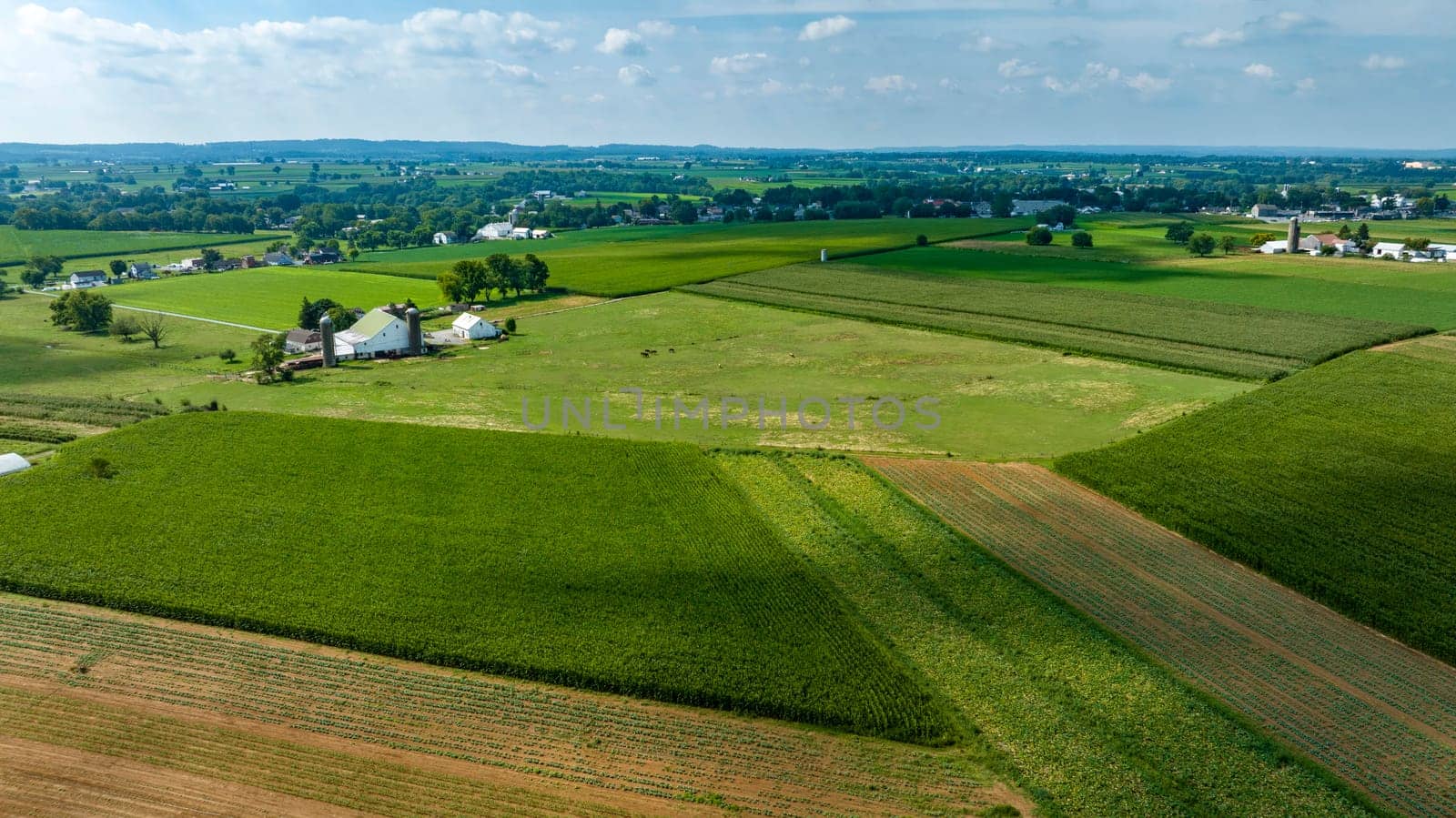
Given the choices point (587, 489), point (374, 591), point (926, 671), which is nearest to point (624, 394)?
point (587, 489)

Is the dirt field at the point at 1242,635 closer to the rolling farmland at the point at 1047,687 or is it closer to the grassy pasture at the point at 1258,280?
the rolling farmland at the point at 1047,687

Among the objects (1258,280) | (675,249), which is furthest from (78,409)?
(1258,280)

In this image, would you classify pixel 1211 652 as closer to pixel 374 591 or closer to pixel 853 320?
pixel 374 591

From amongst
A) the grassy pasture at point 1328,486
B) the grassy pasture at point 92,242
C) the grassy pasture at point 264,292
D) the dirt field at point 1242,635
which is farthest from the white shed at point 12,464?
the grassy pasture at point 92,242

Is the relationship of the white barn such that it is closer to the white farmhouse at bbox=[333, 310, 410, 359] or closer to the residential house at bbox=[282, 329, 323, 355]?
the white farmhouse at bbox=[333, 310, 410, 359]

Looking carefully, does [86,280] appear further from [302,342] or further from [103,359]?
[302,342]

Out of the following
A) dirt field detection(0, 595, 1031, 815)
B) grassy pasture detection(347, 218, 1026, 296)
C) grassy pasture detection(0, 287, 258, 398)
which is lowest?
dirt field detection(0, 595, 1031, 815)

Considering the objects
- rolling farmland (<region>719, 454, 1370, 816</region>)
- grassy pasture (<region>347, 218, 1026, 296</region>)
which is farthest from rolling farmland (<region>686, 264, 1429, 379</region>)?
rolling farmland (<region>719, 454, 1370, 816</region>)
